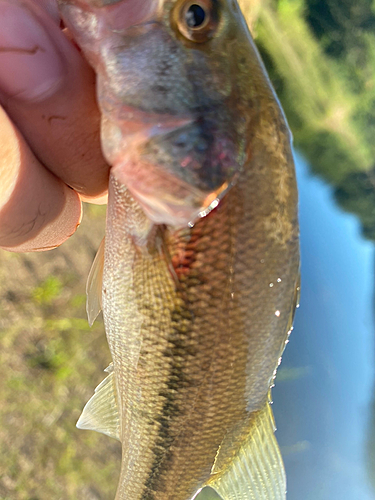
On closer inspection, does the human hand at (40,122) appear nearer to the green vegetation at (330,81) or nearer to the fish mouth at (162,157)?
the fish mouth at (162,157)

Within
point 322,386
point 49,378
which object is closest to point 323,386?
point 322,386

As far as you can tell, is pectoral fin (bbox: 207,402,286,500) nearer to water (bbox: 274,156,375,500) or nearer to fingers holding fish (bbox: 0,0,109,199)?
fingers holding fish (bbox: 0,0,109,199)

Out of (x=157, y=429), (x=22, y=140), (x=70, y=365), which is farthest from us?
(x=70, y=365)

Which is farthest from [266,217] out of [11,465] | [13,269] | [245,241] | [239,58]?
[11,465]

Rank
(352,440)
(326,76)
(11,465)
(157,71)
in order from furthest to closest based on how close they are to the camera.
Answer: (352,440) → (326,76) → (11,465) → (157,71)

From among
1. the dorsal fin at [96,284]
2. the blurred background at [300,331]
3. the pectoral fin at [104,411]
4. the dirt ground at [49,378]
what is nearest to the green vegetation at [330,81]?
the blurred background at [300,331]

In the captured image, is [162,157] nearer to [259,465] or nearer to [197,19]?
[197,19]

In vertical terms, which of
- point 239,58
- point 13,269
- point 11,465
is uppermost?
point 239,58

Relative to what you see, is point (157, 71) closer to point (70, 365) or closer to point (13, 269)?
point (13, 269)
